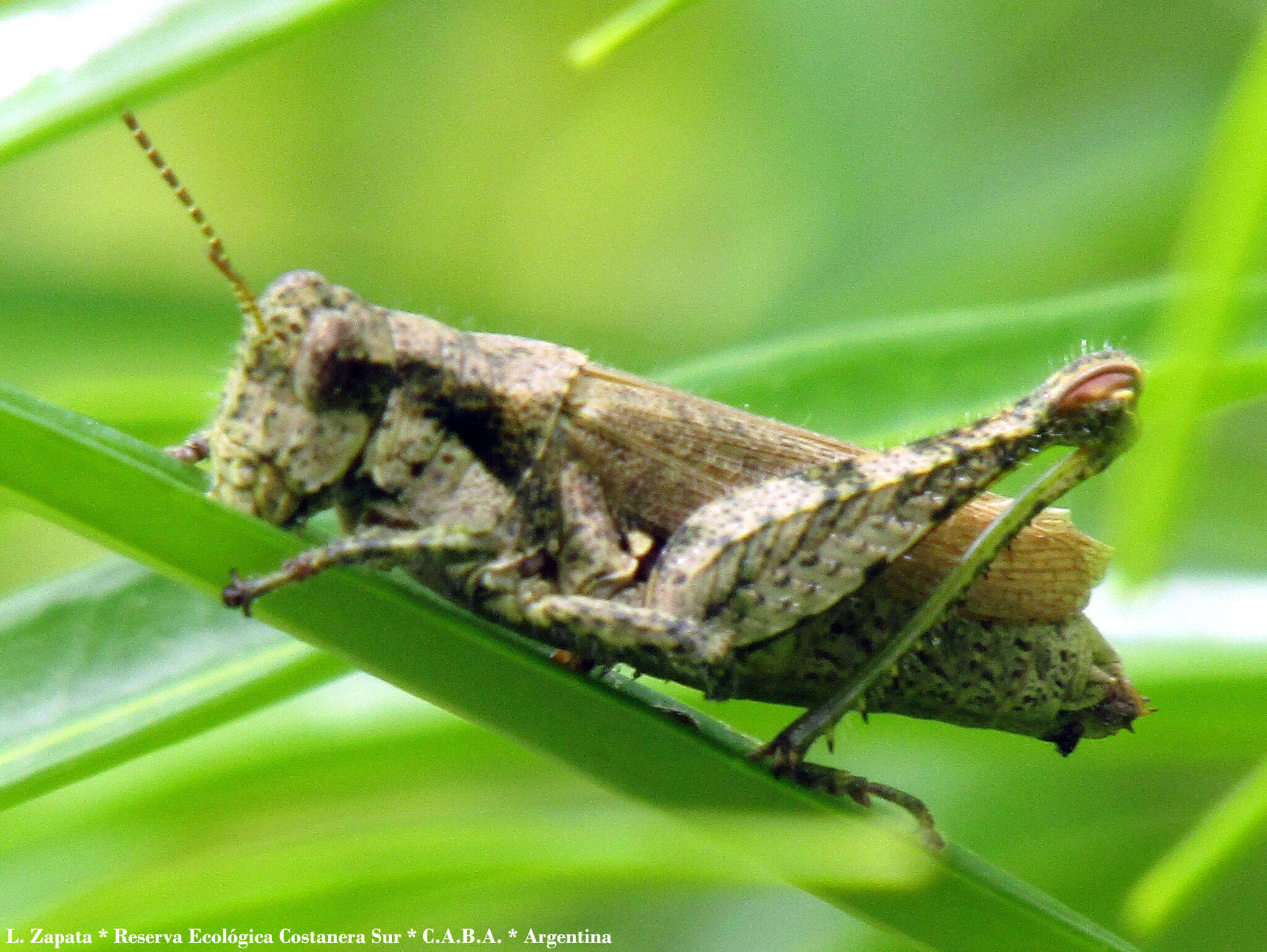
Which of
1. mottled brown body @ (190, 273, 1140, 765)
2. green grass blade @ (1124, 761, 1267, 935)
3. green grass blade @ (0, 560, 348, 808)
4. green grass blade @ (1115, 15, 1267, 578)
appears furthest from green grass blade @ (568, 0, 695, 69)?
green grass blade @ (1124, 761, 1267, 935)

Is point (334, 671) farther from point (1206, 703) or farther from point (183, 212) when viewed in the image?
point (183, 212)

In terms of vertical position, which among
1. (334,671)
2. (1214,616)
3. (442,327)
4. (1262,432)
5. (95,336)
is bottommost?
(334,671)

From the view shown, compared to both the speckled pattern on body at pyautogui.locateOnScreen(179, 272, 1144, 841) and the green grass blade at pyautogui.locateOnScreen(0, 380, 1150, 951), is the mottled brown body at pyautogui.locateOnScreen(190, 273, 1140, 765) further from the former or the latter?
the green grass blade at pyautogui.locateOnScreen(0, 380, 1150, 951)

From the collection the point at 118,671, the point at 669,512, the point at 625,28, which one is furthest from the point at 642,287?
the point at 625,28

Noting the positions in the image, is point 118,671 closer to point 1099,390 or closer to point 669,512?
point 669,512

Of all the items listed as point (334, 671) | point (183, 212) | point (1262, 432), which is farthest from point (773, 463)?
point (183, 212)

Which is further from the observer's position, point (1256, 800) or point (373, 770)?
point (373, 770)

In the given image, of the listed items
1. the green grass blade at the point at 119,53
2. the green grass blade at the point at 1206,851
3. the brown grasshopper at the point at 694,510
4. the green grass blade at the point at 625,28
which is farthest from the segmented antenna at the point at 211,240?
the green grass blade at the point at 1206,851
